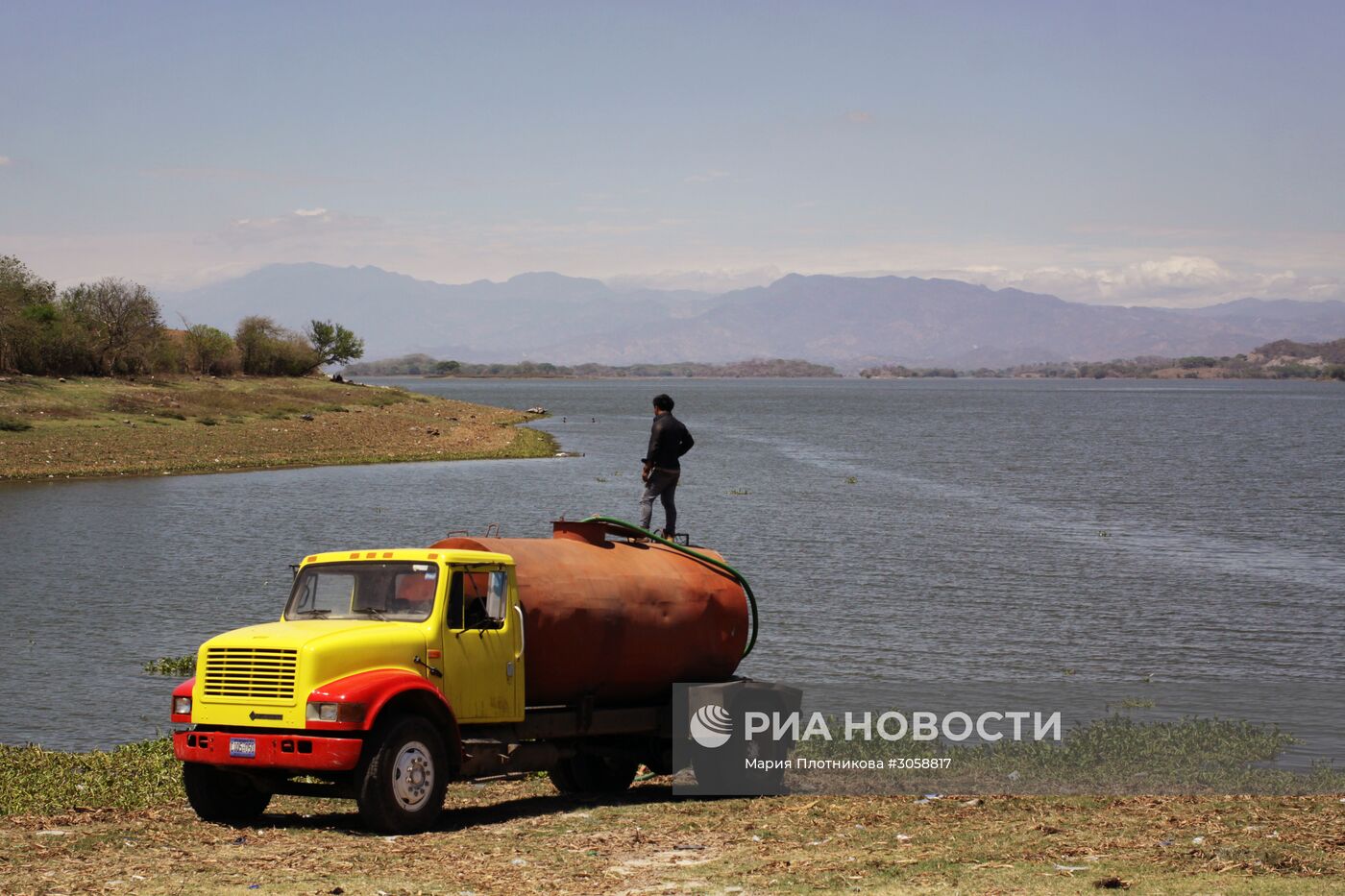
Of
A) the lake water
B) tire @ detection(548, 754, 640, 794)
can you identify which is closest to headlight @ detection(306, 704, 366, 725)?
tire @ detection(548, 754, 640, 794)

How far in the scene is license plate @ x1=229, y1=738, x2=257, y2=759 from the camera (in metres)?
13.1

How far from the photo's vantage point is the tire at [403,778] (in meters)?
13.1

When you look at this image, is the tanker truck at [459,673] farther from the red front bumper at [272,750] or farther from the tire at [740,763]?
the tire at [740,763]

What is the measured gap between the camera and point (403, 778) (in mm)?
A: 13406

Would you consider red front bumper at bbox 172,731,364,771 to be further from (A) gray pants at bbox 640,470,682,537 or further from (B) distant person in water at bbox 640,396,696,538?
(A) gray pants at bbox 640,470,682,537

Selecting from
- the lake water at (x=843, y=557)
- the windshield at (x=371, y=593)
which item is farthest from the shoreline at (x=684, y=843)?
the lake water at (x=843, y=557)

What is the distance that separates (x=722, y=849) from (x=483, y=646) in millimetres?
3133

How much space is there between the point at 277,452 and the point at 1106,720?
202ft

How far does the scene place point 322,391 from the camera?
11375 centimetres

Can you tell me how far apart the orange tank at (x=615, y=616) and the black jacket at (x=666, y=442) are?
2.46 m

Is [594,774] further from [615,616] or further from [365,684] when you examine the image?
[365,684]

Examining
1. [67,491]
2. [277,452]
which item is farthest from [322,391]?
[67,491]

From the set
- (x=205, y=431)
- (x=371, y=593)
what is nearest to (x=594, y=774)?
(x=371, y=593)

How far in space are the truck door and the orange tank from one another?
13.8 inches
